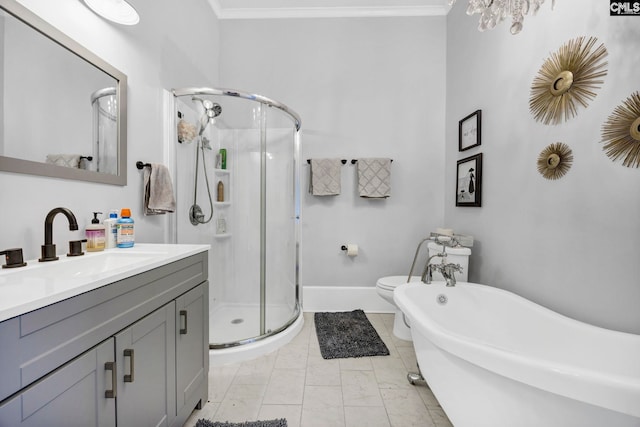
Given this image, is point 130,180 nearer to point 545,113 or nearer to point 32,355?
point 32,355

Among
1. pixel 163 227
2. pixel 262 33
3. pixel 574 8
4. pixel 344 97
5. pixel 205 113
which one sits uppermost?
pixel 262 33

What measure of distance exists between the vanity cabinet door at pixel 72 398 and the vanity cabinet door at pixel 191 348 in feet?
1.13

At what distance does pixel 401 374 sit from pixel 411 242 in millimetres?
1322

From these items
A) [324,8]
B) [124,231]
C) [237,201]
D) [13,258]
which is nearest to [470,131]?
[324,8]

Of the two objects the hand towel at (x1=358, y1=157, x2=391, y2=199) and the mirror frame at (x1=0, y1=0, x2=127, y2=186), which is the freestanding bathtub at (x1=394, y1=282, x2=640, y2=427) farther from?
the mirror frame at (x1=0, y1=0, x2=127, y2=186)

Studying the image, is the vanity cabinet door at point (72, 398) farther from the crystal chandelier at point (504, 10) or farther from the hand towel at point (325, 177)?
the hand towel at point (325, 177)

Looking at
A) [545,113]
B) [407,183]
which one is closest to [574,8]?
[545,113]

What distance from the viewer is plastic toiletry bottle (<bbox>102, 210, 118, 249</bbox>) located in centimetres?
127

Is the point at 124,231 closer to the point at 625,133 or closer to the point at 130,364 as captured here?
the point at 130,364

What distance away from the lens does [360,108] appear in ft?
8.84

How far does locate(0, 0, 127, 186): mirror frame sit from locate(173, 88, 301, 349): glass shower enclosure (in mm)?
413

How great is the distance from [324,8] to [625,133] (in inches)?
102

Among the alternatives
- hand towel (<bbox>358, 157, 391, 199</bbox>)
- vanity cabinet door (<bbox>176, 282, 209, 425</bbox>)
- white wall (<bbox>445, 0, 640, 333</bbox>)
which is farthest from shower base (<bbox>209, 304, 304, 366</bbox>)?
white wall (<bbox>445, 0, 640, 333</bbox>)

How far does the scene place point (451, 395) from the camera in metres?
1.01
